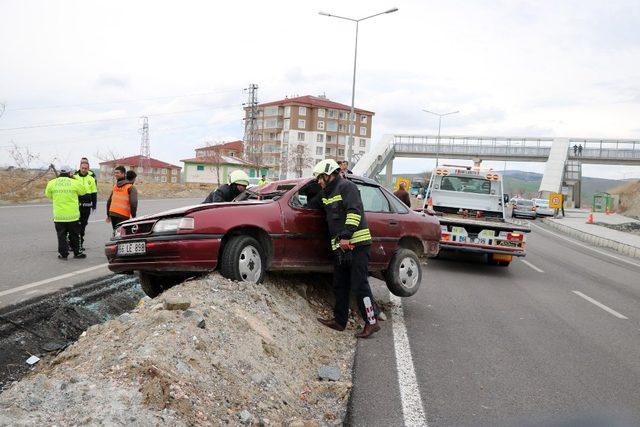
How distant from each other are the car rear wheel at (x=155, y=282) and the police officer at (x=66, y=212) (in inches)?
143

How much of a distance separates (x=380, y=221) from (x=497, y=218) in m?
6.95

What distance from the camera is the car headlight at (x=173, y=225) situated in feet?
19.2

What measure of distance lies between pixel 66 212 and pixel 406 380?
7123 millimetres

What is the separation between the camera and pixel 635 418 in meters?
4.20

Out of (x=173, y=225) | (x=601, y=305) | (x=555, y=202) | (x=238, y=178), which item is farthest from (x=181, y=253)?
Answer: (x=555, y=202)

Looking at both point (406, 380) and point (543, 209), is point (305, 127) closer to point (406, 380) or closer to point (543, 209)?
point (543, 209)

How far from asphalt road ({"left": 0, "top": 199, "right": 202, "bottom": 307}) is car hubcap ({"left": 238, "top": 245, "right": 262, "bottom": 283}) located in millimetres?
2585

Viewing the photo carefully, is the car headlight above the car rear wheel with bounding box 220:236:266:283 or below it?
above

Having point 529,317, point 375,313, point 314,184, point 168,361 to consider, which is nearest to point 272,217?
point 314,184

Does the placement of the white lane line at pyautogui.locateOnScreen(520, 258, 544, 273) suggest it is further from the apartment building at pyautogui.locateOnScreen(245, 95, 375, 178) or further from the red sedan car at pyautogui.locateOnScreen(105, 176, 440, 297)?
the apartment building at pyautogui.locateOnScreen(245, 95, 375, 178)

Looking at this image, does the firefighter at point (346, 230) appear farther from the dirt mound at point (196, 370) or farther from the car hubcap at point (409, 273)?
the car hubcap at point (409, 273)

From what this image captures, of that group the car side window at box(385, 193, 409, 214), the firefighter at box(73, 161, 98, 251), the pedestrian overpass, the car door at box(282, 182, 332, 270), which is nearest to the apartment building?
the pedestrian overpass

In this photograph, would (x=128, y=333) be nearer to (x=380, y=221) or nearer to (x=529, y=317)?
(x=380, y=221)

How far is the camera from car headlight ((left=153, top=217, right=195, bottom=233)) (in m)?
5.85
